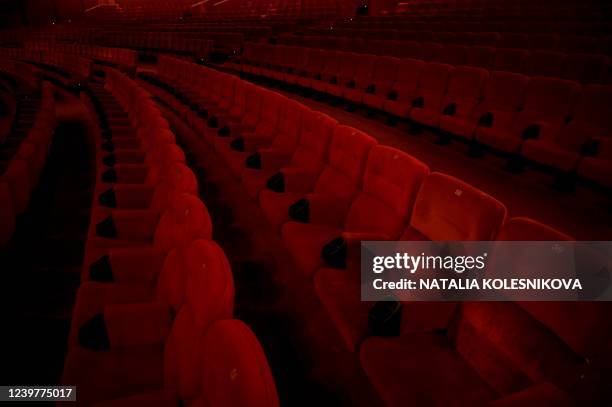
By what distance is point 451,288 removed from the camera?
1.22 metres

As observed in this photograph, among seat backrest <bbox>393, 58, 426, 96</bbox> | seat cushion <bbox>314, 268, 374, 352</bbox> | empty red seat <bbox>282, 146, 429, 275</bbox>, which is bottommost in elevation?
seat cushion <bbox>314, 268, 374, 352</bbox>

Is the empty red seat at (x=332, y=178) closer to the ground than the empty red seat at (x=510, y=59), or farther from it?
closer to the ground

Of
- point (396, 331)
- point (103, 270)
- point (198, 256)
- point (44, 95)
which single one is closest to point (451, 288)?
point (396, 331)

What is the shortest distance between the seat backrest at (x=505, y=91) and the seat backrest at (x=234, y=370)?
270cm

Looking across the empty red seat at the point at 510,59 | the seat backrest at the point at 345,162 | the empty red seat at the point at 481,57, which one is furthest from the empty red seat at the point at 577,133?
the empty red seat at the point at 481,57

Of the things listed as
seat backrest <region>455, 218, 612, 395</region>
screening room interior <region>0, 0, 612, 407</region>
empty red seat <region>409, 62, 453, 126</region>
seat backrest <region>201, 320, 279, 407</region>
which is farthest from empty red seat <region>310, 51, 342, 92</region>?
seat backrest <region>201, 320, 279, 407</region>

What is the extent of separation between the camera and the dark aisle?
1.45 metres

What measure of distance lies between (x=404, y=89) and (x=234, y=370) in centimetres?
338

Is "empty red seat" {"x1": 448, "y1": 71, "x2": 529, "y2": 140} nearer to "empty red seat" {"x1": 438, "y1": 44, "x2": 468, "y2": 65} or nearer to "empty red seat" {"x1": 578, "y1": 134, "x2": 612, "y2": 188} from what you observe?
"empty red seat" {"x1": 578, "y1": 134, "x2": 612, "y2": 188}

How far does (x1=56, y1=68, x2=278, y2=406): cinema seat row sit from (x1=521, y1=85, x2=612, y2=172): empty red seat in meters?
1.99

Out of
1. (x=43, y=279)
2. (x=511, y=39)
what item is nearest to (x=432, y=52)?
(x=511, y=39)

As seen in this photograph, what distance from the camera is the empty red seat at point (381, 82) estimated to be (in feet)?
12.4

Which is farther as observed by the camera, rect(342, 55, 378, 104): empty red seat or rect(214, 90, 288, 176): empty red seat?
rect(342, 55, 378, 104): empty red seat

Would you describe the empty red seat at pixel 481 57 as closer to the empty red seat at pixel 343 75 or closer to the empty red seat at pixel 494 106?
the empty red seat at pixel 494 106
